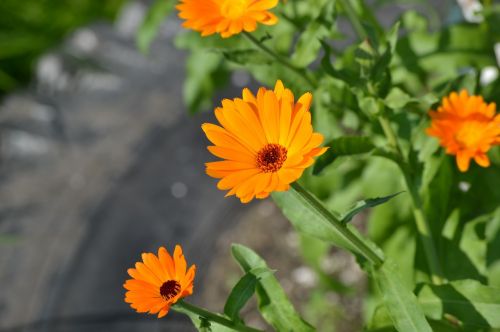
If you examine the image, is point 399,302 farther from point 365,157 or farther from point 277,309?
point 365,157

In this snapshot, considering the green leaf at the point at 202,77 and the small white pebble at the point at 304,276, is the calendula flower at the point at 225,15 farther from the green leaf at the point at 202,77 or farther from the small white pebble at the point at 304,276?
the small white pebble at the point at 304,276

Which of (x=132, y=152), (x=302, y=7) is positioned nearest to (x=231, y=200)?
(x=132, y=152)

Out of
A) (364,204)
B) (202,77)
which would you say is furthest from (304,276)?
(364,204)

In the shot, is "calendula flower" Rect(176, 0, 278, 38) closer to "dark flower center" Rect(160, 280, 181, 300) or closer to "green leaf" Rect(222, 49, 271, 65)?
"green leaf" Rect(222, 49, 271, 65)

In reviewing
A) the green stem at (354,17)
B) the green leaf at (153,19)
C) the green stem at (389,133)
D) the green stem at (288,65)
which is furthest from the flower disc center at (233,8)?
the green leaf at (153,19)

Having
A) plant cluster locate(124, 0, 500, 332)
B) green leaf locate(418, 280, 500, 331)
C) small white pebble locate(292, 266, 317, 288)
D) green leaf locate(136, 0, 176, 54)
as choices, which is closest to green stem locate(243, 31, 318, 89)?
plant cluster locate(124, 0, 500, 332)

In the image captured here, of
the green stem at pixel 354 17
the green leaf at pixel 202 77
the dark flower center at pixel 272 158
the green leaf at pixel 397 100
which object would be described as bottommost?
the dark flower center at pixel 272 158
